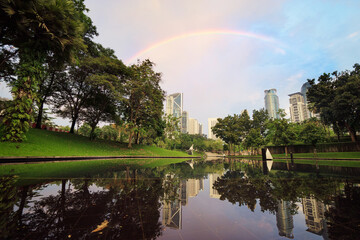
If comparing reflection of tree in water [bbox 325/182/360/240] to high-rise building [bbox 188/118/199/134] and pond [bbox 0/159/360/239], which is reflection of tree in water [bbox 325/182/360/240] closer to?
pond [bbox 0/159/360/239]

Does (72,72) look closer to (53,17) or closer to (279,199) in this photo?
(53,17)

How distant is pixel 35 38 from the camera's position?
11367mm

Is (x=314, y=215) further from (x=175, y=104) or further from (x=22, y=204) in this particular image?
(x=175, y=104)

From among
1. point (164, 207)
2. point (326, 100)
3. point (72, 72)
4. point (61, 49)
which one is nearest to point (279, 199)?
point (164, 207)

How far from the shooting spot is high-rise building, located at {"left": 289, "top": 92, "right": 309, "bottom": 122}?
170 meters

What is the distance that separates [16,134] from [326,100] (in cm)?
4449

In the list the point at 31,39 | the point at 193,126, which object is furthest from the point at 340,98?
the point at 193,126

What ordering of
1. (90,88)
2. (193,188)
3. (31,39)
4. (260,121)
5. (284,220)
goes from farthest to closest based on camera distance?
(260,121), (90,88), (31,39), (193,188), (284,220)

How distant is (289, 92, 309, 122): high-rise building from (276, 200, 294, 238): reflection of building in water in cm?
21068

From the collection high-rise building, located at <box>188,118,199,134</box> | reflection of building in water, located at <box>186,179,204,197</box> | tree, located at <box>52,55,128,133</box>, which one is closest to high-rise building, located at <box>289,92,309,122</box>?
high-rise building, located at <box>188,118,199,134</box>

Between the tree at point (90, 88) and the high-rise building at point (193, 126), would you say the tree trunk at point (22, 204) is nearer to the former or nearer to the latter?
the tree at point (90, 88)

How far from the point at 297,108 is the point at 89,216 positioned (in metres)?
221

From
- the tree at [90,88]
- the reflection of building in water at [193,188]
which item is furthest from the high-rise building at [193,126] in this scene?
the reflection of building in water at [193,188]

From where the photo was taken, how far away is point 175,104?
16125 centimetres
